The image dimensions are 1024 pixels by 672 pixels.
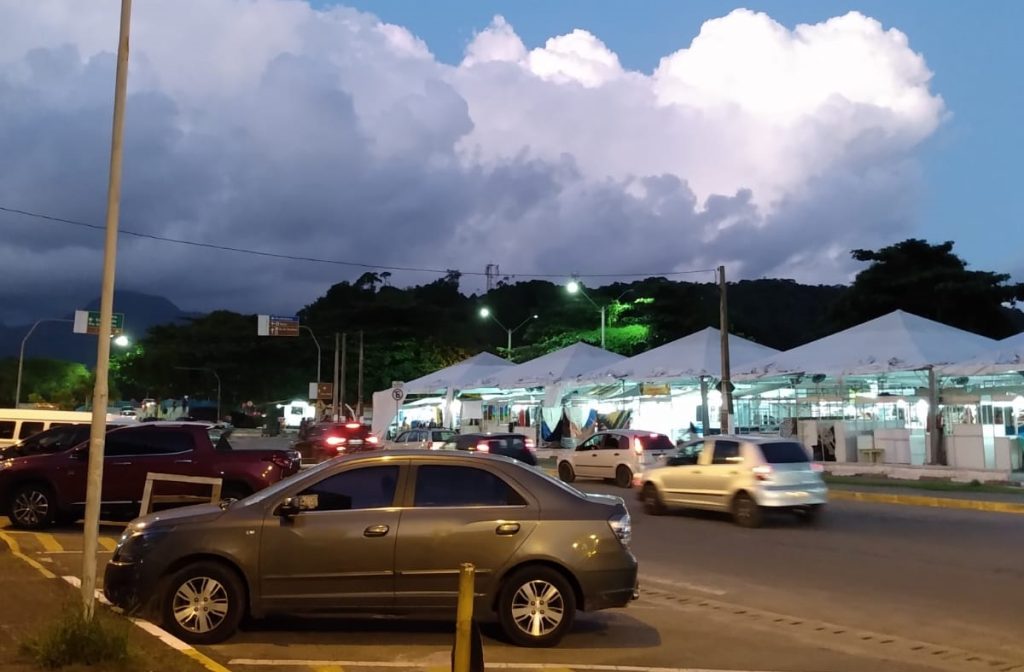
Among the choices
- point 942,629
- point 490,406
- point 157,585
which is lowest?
point 942,629

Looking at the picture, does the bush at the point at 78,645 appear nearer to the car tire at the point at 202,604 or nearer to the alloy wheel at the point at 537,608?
the car tire at the point at 202,604

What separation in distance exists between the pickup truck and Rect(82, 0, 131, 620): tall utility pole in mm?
8152

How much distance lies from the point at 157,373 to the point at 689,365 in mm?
61521

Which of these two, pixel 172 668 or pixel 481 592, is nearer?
pixel 172 668

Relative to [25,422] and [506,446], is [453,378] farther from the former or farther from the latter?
[25,422]

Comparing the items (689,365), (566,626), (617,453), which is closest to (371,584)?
(566,626)

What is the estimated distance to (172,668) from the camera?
6.05 metres

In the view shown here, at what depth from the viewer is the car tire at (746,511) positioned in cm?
1592

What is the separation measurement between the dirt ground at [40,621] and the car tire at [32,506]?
4.52 metres

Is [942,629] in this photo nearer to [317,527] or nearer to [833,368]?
[317,527]

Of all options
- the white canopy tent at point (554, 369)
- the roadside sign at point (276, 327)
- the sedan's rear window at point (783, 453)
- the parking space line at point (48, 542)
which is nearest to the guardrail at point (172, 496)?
the parking space line at point (48, 542)

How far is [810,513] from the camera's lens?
17578 millimetres

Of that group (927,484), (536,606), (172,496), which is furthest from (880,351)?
(536,606)

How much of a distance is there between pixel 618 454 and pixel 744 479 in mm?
8178
